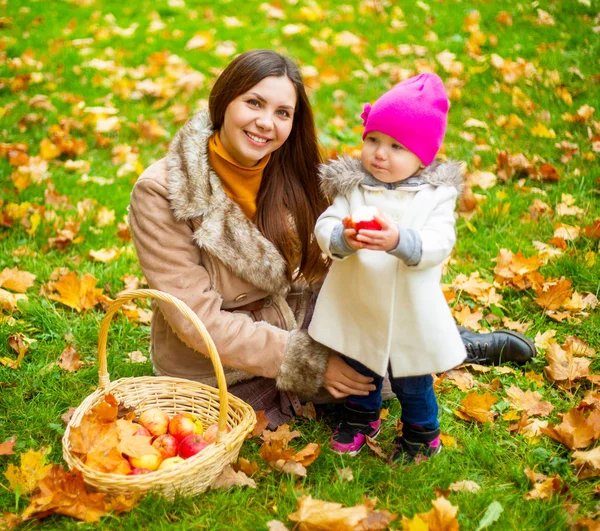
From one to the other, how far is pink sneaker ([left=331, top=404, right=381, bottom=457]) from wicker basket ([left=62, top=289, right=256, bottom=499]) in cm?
38

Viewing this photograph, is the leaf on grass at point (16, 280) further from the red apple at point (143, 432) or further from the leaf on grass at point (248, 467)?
the leaf on grass at point (248, 467)

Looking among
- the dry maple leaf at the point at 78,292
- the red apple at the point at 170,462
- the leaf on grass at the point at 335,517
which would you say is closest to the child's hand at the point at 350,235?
the leaf on grass at the point at 335,517

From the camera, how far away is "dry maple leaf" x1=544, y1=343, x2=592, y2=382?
8.63ft

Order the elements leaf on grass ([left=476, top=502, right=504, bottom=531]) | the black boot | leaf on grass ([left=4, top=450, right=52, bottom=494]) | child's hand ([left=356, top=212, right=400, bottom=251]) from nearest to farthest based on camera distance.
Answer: child's hand ([left=356, top=212, right=400, bottom=251]) < leaf on grass ([left=476, top=502, right=504, bottom=531]) < leaf on grass ([left=4, top=450, right=52, bottom=494]) < the black boot

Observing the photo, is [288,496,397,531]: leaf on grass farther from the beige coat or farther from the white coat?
the beige coat

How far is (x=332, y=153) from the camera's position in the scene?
3885mm

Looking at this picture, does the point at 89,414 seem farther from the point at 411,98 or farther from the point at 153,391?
the point at 411,98

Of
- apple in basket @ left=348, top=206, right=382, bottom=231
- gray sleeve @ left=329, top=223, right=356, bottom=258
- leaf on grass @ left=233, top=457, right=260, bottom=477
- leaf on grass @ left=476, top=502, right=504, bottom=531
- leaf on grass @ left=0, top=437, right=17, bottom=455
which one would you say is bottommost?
→ leaf on grass @ left=0, top=437, right=17, bottom=455

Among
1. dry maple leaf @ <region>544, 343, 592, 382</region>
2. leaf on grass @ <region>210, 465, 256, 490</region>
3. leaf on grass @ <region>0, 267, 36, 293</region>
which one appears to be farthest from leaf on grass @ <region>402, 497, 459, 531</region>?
leaf on grass @ <region>0, 267, 36, 293</region>

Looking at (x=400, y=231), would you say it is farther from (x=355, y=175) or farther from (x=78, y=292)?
(x=78, y=292)

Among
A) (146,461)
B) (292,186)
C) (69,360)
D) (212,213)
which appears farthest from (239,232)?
(69,360)

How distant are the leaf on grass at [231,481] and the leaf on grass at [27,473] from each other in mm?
547

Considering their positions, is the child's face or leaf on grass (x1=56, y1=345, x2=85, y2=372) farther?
leaf on grass (x1=56, y1=345, x2=85, y2=372)

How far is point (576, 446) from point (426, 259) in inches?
37.7
